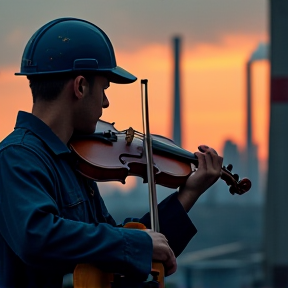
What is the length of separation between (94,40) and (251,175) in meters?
3.00

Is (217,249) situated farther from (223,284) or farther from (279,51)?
(279,51)

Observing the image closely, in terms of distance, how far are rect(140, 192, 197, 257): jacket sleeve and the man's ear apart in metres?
0.31

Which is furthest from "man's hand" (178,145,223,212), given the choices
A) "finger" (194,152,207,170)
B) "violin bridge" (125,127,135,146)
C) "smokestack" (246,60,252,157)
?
"smokestack" (246,60,252,157)

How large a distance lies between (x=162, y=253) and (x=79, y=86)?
32cm

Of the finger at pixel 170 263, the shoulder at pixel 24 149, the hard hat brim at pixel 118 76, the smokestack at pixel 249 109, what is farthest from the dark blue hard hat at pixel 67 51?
the smokestack at pixel 249 109

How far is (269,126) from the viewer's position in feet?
12.7

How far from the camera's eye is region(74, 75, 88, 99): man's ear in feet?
5.78

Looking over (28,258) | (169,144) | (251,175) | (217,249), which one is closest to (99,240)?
(28,258)

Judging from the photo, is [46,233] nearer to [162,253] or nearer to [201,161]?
[162,253]

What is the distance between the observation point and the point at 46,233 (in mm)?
1589

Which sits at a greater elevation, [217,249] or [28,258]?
[217,249]

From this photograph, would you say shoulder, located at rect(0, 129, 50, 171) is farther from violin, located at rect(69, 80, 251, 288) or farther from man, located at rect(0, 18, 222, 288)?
violin, located at rect(69, 80, 251, 288)

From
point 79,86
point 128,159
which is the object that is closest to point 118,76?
point 79,86

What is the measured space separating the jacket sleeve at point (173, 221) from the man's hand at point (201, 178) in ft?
0.05
